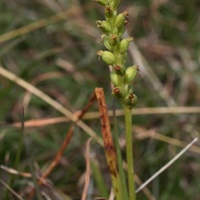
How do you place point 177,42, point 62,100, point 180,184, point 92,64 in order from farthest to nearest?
point 177,42, point 92,64, point 62,100, point 180,184

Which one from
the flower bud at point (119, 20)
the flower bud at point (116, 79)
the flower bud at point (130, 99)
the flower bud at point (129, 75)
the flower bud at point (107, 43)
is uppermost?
the flower bud at point (119, 20)

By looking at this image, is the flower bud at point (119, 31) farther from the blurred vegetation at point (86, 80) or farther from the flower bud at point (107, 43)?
the blurred vegetation at point (86, 80)

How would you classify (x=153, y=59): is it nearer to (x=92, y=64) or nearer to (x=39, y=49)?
(x=92, y=64)

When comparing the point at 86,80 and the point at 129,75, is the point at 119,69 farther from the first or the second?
the point at 86,80

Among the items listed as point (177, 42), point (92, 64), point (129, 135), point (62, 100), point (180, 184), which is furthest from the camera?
point (177, 42)

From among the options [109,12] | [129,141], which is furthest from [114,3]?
[129,141]

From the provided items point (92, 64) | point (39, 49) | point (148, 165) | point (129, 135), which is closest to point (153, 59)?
point (92, 64)

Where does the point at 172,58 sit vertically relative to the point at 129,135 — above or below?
above

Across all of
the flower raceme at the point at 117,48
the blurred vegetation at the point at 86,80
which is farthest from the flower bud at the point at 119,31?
the blurred vegetation at the point at 86,80
